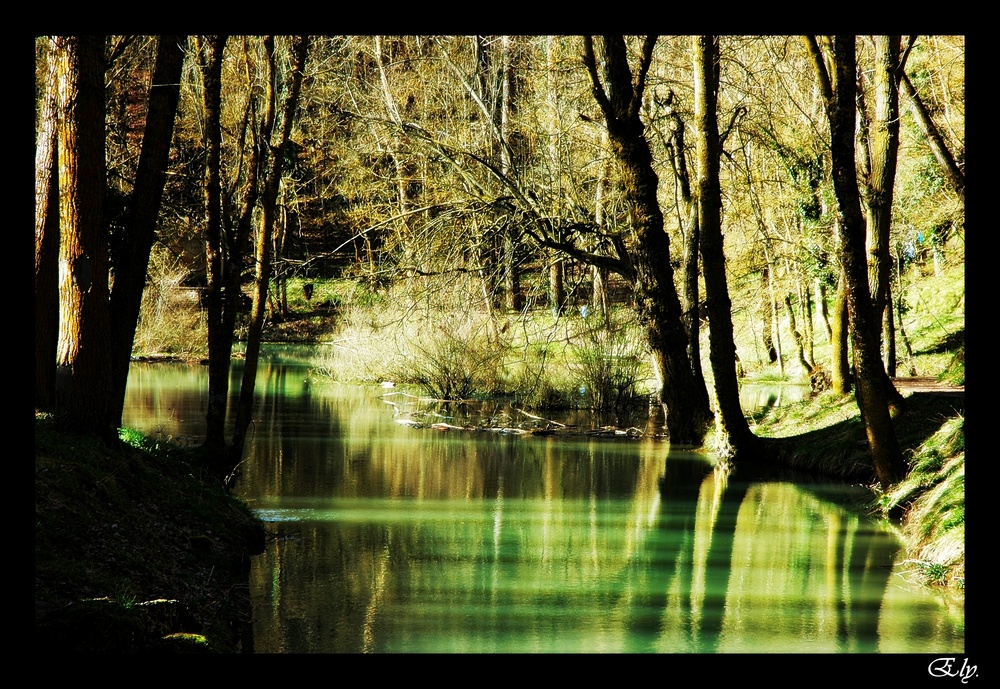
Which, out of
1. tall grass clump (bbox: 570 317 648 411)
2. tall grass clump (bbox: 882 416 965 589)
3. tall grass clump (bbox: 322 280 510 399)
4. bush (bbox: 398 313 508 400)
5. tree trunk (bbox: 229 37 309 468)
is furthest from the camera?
bush (bbox: 398 313 508 400)

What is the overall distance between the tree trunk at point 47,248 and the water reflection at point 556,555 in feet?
7.53

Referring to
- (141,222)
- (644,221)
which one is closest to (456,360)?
(644,221)

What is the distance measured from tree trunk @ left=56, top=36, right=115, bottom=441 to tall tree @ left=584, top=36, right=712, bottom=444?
7325mm

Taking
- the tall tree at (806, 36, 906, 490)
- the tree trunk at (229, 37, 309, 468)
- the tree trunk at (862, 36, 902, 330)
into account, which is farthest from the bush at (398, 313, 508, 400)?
the tall tree at (806, 36, 906, 490)

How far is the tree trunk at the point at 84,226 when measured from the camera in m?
7.67

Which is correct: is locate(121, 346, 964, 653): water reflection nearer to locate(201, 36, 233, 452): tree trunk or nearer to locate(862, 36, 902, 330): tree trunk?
locate(201, 36, 233, 452): tree trunk

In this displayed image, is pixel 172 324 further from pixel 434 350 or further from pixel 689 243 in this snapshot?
pixel 689 243

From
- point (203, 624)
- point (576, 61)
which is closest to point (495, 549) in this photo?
point (203, 624)

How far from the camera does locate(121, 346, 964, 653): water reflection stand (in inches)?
273

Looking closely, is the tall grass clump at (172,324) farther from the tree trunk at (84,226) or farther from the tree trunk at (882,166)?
the tree trunk at (84,226)

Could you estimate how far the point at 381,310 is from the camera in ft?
71.8

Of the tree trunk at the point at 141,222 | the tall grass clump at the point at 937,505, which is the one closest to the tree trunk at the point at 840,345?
the tall grass clump at the point at 937,505
